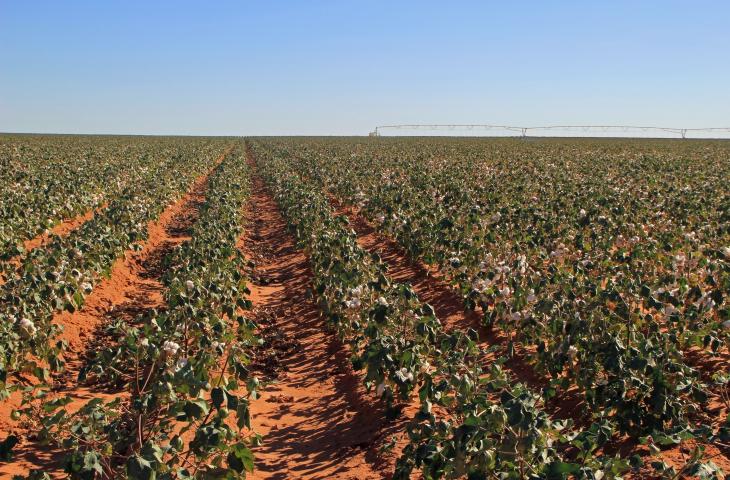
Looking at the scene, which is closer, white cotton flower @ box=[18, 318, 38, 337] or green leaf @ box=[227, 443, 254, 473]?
green leaf @ box=[227, 443, 254, 473]

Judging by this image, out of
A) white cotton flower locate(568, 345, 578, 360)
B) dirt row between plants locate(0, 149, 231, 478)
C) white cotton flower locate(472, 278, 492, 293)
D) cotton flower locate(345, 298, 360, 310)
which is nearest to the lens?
dirt row between plants locate(0, 149, 231, 478)

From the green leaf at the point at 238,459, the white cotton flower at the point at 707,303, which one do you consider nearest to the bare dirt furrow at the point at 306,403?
the green leaf at the point at 238,459

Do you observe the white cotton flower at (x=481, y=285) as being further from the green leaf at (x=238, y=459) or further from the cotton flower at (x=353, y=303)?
the green leaf at (x=238, y=459)

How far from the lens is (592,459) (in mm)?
3924

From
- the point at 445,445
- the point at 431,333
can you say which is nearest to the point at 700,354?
the point at 431,333

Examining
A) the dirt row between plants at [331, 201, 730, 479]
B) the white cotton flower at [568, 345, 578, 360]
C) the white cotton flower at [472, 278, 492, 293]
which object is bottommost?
the dirt row between plants at [331, 201, 730, 479]

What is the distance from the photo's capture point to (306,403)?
722 cm

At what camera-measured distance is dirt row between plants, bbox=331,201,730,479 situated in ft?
18.0

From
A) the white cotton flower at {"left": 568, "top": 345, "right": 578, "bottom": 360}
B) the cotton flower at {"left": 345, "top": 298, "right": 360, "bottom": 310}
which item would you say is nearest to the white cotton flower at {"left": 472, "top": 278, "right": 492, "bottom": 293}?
the cotton flower at {"left": 345, "top": 298, "right": 360, "bottom": 310}

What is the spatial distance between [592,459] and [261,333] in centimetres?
634

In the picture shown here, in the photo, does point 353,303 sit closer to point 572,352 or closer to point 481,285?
point 481,285

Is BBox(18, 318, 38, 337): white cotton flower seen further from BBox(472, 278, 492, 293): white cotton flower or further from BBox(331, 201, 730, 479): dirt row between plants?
BBox(472, 278, 492, 293): white cotton flower

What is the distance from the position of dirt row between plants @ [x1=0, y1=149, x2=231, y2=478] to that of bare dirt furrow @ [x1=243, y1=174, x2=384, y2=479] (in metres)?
1.72

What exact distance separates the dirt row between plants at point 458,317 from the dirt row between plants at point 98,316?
4276 millimetres
